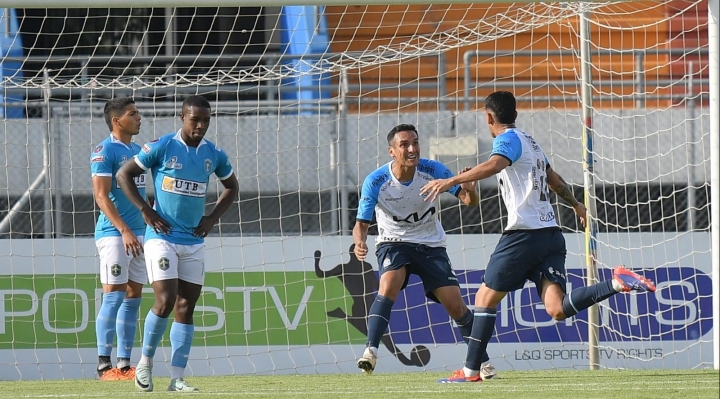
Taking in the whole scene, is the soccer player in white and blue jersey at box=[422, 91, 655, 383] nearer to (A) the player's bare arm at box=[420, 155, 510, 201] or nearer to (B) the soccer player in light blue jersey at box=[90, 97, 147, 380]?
(A) the player's bare arm at box=[420, 155, 510, 201]

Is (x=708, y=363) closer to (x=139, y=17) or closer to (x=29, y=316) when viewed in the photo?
(x=29, y=316)

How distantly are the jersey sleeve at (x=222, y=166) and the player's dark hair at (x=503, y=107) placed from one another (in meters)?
1.66

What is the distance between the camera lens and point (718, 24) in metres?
6.71

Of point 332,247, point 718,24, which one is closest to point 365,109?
→ point 332,247

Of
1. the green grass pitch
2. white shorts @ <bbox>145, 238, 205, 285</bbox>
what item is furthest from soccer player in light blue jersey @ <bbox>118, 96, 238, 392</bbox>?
the green grass pitch

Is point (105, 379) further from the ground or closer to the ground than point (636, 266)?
closer to the ground

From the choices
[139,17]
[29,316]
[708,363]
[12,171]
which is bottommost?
[708,363]

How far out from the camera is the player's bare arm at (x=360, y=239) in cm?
720

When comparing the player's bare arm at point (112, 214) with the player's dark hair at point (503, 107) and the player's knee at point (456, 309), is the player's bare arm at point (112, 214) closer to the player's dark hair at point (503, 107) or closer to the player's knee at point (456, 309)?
the player's knee at point (456, 309)

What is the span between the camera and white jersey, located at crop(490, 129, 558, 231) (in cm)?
644

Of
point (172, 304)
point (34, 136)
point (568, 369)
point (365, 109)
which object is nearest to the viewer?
point (172, 304)

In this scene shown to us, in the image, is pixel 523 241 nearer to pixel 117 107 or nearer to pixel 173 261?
pixel 173 261

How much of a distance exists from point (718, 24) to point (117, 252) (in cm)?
433

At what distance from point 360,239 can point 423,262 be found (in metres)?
0.46
